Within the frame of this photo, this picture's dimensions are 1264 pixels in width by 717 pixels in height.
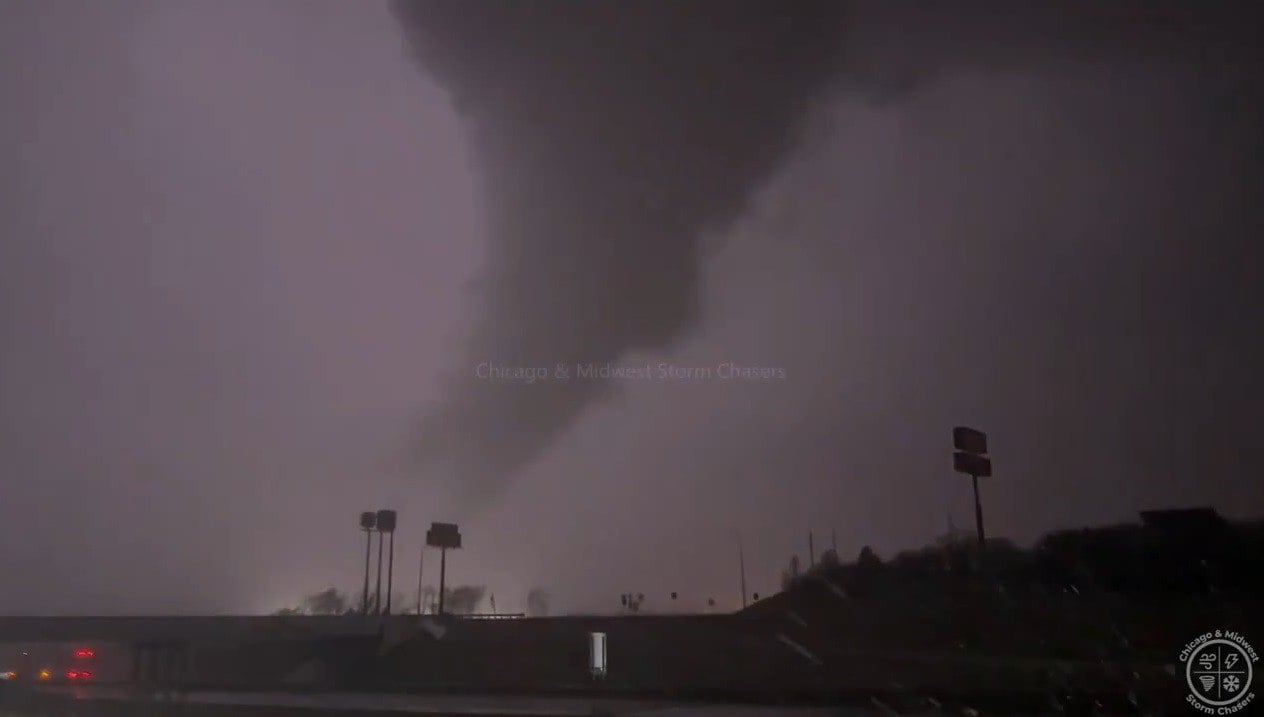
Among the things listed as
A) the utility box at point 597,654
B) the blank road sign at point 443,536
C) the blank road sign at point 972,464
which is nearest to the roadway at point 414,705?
the utility box at point 597,654

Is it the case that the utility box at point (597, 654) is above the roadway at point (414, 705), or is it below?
above

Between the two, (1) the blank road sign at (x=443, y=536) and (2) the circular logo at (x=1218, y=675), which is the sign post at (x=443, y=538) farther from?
(2) the circular logo at (x=1218, y=675)

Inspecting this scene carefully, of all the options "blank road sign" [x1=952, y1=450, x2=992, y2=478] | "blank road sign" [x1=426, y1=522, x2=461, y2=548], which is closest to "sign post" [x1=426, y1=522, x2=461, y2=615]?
"blank road sign" [x1=426, y1=522, x2=461, y2=548]

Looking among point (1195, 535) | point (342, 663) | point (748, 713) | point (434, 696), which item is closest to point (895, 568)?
point (748, 713)

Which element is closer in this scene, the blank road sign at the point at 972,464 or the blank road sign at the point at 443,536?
the blank road sign at the point at 443,536

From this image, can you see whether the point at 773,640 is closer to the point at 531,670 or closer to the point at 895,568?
the point at 895,568

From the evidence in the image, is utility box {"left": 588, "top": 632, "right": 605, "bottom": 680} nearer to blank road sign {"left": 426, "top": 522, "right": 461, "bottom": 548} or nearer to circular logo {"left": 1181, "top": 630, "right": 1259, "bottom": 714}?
blank road sign {"left": 426, "top": 522, "right": 461, "bottom": 548}
